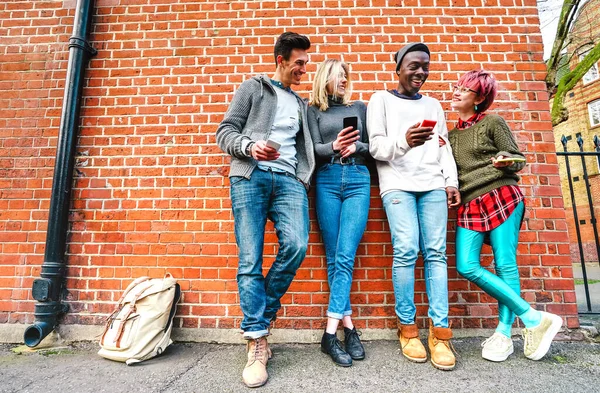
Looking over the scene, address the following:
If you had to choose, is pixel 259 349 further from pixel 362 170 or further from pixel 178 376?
pixel 362 170

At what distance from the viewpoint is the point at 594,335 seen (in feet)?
8.22

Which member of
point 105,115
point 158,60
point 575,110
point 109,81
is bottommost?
point 105,115

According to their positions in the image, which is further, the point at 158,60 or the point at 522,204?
the point at 158,60

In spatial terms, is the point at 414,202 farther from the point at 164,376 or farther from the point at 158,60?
the point at 158,60

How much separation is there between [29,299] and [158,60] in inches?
91.4

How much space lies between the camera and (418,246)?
220 cm

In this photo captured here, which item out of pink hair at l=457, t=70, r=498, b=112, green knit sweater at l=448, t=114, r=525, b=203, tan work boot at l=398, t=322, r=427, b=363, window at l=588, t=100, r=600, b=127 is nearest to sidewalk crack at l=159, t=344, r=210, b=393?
tan work boot at l=398, t=322, r=427, b=363

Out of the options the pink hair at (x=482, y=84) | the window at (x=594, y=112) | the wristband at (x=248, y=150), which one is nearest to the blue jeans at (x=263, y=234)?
the wristband at (x=248, y=150)

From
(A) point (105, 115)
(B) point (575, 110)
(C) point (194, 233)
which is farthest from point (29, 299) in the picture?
(B) point (575, 110)

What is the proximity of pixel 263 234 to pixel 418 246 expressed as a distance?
1050 millimetres

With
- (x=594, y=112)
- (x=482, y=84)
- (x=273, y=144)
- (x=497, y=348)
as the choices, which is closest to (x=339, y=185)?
(x=273, y=144)

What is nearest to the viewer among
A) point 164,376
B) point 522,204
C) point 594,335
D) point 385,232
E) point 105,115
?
point 164,376

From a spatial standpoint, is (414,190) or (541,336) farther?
(414,190)

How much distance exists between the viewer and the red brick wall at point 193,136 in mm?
2623
